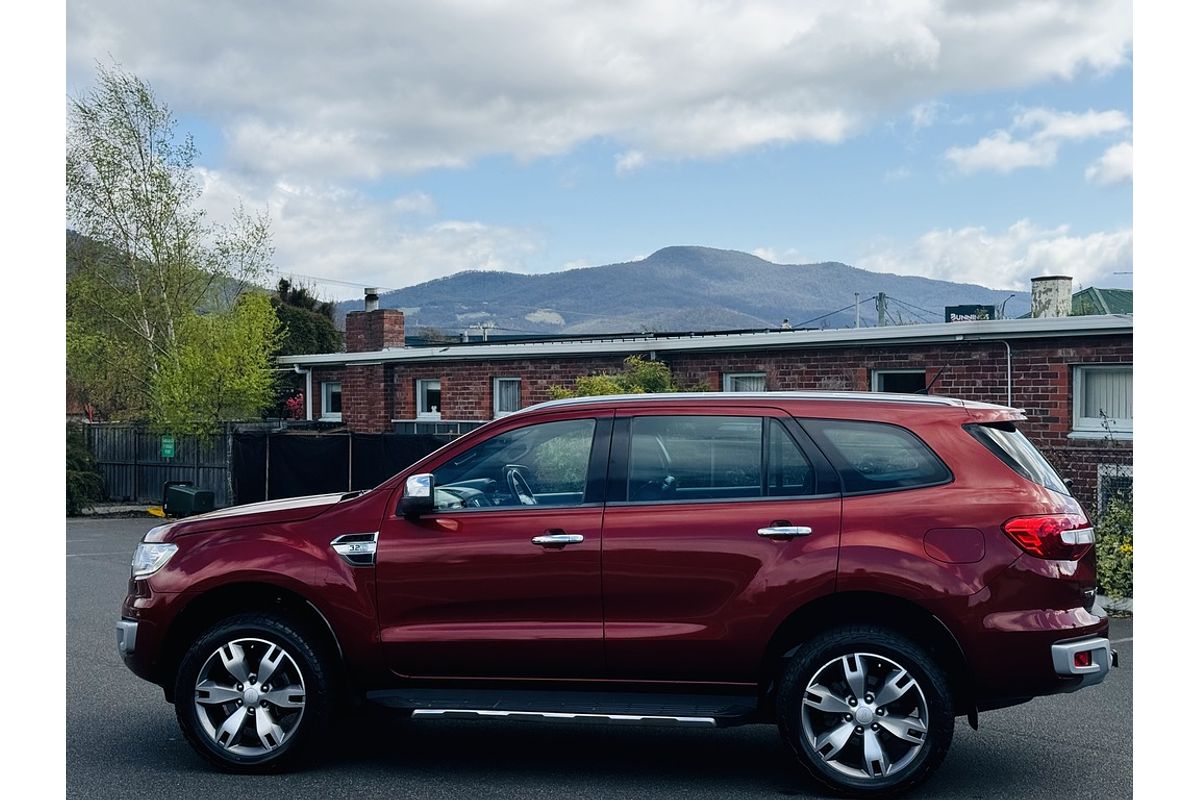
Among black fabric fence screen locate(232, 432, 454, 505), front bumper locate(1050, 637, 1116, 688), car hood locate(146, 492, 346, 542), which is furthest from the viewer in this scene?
black fabric fence screen locate(232, 432, 454, 505)

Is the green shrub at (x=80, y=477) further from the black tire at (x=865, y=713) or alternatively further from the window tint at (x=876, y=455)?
the black tire at (x=865, y=713)

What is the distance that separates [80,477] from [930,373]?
18360 millimetres

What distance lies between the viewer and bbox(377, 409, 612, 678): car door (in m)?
6.21

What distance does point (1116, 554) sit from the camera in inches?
486

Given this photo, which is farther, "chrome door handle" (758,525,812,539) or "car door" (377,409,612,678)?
"car door" (377,409,612,678)

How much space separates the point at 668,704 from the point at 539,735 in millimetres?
1599

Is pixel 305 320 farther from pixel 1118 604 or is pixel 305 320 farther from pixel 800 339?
pixel 1118 604

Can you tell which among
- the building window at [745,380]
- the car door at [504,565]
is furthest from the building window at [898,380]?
the car door at [504,565]

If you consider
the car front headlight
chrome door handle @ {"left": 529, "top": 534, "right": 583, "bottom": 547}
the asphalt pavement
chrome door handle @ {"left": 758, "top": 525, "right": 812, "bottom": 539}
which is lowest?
the asphalt pavement

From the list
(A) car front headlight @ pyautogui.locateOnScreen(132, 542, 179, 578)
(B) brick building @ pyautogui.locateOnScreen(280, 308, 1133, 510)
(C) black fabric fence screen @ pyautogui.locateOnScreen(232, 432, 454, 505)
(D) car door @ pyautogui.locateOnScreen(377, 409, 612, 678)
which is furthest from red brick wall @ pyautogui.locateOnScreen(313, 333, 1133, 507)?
(A) car front headlight @ pyautogui.locateOnScreen(132, 542, 179, 578)

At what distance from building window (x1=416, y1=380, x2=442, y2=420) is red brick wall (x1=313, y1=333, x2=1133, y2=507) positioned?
1.89ft

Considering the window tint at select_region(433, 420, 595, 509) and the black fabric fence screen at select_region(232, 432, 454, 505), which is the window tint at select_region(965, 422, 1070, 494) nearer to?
the window tint at select_region(433, 420, 595, 509)

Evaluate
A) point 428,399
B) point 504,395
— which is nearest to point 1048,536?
point 504,395

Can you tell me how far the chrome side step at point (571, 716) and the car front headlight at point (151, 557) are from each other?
1603mm
